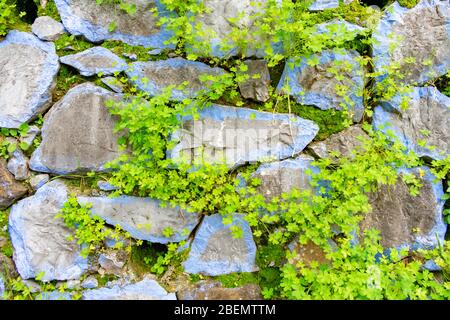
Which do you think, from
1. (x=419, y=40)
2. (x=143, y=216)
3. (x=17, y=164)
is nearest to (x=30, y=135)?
(x=17, y=164)

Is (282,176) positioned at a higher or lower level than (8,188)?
higher

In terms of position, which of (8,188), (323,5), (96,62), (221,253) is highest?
(323,5)

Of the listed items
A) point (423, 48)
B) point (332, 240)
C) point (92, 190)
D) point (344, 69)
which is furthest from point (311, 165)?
point (92, 190)

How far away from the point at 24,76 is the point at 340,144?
2362 mm

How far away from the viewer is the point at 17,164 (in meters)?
2.80

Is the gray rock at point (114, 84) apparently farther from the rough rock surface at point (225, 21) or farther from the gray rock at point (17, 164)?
the gray rock at point (17, 164)

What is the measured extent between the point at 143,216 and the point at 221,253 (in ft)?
2.06

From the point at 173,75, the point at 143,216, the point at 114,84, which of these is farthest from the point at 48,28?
the point at 143,216

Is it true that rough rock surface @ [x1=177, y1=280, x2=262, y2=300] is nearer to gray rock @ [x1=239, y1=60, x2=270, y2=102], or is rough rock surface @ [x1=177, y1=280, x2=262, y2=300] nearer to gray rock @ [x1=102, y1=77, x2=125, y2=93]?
gray rock @ [x1=239, y1=60, x2=270, y2=102]

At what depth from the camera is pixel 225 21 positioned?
2758mm

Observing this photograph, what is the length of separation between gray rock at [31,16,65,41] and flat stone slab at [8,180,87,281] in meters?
1.13

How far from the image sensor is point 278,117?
284cm

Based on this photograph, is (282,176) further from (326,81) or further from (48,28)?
(48,28)

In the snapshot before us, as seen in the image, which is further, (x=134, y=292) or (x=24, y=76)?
(x=24, y=76)
